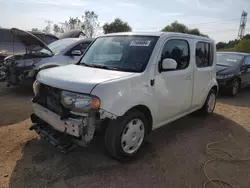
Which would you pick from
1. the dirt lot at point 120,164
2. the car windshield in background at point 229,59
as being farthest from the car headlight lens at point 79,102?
the car windshield in background at point 229,59

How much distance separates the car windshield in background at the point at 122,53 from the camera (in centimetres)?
332

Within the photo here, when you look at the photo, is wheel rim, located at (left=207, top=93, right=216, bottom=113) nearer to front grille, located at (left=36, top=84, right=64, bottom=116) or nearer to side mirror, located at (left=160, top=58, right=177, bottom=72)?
side mirror, located at (left=160, top=58, right=177, bottom=72)

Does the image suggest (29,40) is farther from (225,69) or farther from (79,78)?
(225,69)

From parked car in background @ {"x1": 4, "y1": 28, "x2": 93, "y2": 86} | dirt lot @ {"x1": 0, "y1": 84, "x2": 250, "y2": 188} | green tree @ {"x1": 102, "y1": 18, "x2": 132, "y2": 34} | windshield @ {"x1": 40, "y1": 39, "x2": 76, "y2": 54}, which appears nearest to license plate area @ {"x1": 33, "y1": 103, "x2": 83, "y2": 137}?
dirt lot @ {"x1": 0, "y1": 84, "x2": 250, "y2": 188}

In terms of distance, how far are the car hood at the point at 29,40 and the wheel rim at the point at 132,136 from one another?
436 centimetres

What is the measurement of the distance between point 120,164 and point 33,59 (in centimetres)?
467

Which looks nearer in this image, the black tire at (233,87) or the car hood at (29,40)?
the car hood at (29,40)

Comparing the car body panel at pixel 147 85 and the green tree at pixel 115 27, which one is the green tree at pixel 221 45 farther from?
the car body panel at pixel 147 85

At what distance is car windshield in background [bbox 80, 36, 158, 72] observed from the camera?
3.32m

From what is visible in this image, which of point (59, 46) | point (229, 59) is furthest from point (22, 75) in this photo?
point (229, 59)

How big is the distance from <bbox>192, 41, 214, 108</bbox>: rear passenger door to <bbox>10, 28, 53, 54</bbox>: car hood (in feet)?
14.0

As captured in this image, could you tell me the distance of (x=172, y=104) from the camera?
3785 mm

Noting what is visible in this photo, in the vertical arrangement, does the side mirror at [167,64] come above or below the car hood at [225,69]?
above

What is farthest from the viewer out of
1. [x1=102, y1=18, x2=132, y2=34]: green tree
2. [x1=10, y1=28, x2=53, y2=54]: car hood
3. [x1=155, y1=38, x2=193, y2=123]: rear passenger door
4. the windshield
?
[x1=102, y1=18, x2=132, y2=34]: green tree
